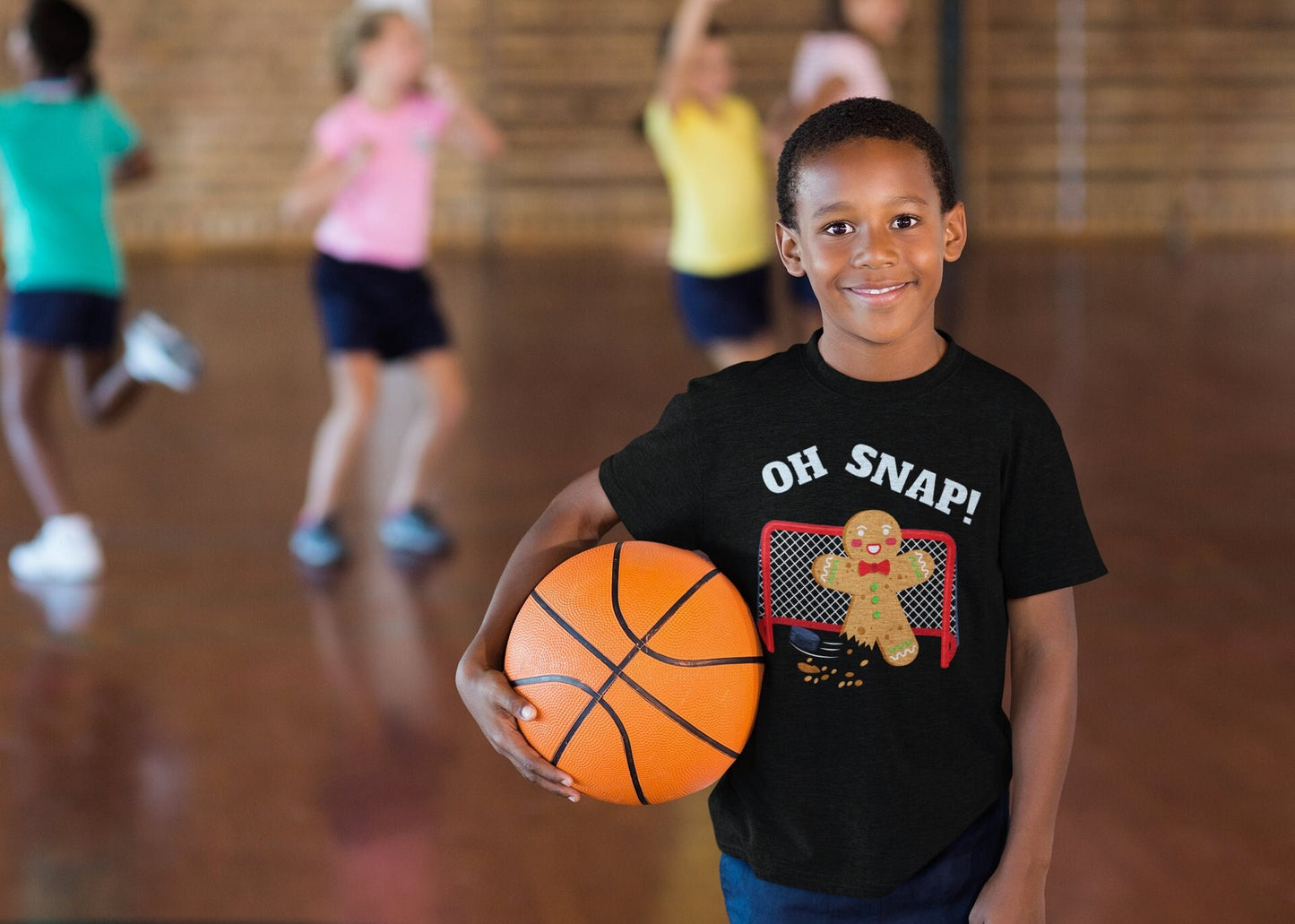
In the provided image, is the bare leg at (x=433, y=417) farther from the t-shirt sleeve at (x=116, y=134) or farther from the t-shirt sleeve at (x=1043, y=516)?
the t-shirt sleeve at (x=1043, y=516)

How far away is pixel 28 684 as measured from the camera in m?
3.45

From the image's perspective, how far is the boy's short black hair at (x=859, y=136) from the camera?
1305 mm

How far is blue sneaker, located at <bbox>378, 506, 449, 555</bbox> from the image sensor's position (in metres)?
4.50

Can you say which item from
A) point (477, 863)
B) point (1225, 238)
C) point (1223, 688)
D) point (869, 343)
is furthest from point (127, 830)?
point (1225, 238)

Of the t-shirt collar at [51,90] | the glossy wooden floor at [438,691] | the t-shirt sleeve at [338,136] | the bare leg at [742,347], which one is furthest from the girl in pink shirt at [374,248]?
the bare leg at [742,347]

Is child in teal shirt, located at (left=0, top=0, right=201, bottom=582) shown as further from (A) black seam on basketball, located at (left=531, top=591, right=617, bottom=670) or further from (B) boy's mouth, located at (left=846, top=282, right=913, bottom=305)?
(B) boy's mouth, located at (left=846, top=282, right=913, bottom=305)

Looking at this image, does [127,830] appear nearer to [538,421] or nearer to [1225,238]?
[538,421]

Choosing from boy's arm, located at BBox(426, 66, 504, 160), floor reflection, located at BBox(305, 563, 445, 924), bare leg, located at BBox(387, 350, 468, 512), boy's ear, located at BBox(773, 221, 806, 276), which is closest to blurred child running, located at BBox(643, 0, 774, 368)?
boy's arm, located at BBox(426, 66, 504, 160)

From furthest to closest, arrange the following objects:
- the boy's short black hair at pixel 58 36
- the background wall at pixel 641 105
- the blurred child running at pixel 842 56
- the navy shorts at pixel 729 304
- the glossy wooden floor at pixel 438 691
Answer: the background wall at pixel 641 105
the navy shorts at pixel 729 304
the blurred child running at pixel 842 56
the boy's short black hair at pixel 58 36
the glossy wooden floor at pixel 438 691

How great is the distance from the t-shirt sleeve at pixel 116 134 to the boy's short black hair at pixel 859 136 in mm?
3521

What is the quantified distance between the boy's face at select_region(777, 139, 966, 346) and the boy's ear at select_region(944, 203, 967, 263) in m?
0.02

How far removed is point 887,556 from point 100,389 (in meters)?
3.77

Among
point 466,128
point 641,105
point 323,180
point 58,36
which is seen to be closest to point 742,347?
point 466,128

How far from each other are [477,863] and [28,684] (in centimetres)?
148
